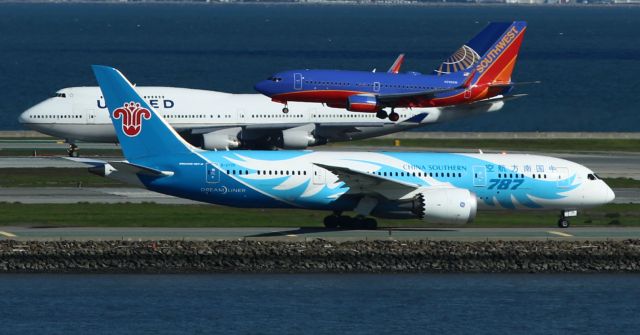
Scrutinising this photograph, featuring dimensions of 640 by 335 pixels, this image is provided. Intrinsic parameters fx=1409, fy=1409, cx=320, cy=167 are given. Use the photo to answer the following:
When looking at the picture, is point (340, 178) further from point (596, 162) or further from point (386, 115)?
point (596, 162)

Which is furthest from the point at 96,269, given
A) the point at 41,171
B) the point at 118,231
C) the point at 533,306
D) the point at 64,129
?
the point at 64,129

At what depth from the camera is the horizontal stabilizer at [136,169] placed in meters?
62.8

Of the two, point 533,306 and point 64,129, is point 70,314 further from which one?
point 64,129

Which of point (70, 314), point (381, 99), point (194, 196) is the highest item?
point (381, 99)

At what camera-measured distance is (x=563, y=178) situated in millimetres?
66250

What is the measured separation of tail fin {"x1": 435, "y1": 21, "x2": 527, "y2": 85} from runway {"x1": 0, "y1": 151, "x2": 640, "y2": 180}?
7.33 m

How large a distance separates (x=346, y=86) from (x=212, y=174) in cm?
2870

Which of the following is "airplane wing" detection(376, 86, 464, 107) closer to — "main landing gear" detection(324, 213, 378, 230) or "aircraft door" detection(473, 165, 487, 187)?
"aircraft door" detection(473, 165, 487, 187)

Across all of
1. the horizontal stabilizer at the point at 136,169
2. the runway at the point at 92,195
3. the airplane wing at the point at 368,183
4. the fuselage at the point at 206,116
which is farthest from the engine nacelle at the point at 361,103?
the horizontal stabilizer at the point at 136,169

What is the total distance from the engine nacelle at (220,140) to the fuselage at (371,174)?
3419 centimetres

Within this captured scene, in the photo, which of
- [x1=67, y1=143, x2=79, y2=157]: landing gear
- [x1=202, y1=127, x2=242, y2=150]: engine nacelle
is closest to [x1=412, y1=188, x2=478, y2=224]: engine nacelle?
[x1=202, y1=127, x2=242, y2=150]: engine nacelle

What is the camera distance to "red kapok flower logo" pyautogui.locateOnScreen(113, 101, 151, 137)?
2549 inches

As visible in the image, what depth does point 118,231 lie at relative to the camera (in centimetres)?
6328

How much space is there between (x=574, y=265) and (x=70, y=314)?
2194 cm
